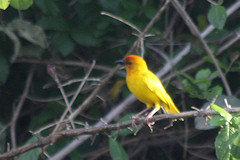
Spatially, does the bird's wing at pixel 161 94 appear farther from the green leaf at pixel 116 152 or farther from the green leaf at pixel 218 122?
the green leaf at pixel 218 122

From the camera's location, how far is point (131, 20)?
474 centimetres

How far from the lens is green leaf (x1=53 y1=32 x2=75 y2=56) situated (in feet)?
15.1

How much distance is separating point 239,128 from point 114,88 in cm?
241

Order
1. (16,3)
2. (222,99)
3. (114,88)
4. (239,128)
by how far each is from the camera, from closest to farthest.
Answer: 1. (239,128)
2. (16,3)
3. (222,99)
4. (114,88)

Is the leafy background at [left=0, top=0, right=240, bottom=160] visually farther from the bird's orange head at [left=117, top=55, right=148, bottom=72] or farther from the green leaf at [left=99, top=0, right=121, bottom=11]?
the bird's orange head at [left=117, top=55, right=148, bottom=72]

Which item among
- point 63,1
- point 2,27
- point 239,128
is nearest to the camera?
point 239,128

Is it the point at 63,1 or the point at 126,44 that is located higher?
the point at 63,1

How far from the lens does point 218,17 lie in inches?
157

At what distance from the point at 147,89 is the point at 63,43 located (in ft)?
3.48

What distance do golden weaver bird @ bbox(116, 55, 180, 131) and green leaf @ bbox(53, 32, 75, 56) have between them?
2.17 ft

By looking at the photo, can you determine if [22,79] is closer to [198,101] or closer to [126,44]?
[126,44]

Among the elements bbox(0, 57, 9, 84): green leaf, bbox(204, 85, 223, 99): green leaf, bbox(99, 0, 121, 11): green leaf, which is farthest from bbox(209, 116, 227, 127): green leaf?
bbox(0, 57, 9, 84): green leaf

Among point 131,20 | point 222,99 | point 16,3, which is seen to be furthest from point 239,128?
point 131,20

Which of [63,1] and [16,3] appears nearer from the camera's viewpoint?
[16,3]
